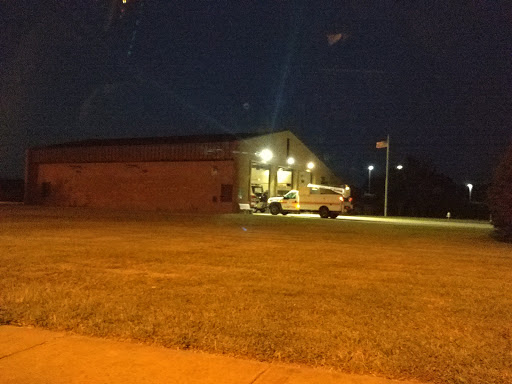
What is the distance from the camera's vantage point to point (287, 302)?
Result: 8.94m

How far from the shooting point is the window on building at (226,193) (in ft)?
154

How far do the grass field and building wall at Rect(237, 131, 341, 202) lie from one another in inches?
1231

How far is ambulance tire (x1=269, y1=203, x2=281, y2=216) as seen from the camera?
4458 cm

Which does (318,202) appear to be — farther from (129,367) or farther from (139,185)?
(129,367)

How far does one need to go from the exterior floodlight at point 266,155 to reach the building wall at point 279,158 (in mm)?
372

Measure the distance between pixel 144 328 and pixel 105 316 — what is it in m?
0.93

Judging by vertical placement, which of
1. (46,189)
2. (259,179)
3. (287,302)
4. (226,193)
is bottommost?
(287,302)

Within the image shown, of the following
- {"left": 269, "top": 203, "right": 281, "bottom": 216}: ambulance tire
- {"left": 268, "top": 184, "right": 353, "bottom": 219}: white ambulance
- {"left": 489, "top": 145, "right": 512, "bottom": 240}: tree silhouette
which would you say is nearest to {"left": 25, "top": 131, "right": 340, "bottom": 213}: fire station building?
{"left": 269, "top": 203, "right": 281, "bottom": 216}: ambulance tire

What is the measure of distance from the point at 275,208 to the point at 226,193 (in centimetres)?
507

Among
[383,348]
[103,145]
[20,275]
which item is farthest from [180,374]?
[103,145]

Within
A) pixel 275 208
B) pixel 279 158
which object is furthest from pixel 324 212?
pixel 279 158

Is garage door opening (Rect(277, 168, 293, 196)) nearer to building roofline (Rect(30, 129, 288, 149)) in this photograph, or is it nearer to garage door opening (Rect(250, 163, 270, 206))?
garage door opening (Rect(250, 163, 270, 206))

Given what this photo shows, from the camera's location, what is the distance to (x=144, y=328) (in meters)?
7.25

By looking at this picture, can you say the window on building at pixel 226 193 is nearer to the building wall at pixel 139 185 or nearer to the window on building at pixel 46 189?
the building wall at pixel 139 185
